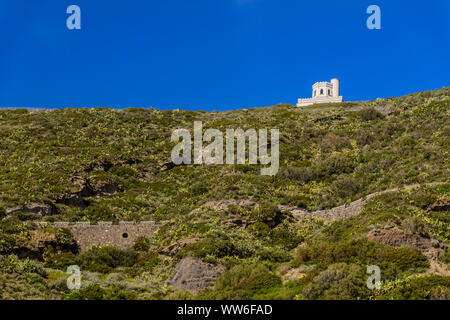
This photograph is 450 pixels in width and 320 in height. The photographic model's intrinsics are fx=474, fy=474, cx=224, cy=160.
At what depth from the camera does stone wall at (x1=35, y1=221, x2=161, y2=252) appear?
2919 centimetres

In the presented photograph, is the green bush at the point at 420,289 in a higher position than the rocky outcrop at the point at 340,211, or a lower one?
lower

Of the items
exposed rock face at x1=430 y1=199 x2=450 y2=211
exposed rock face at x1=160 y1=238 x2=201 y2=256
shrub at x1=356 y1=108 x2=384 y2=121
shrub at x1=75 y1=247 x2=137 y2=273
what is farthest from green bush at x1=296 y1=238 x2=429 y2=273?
shrub at x1=356 y1=108 x2=384 y2=121

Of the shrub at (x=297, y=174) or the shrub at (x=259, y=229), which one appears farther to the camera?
the shrub at (x=297, y=174)

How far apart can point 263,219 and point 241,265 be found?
6389 mm

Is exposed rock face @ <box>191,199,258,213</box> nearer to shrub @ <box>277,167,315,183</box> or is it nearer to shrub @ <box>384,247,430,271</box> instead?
shrub @ <box>277,167,315,183</box>

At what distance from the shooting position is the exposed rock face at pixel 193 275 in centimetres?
2155

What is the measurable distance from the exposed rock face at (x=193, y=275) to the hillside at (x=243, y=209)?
0.23 feet

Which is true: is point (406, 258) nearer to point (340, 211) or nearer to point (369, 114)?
point (340, 211)

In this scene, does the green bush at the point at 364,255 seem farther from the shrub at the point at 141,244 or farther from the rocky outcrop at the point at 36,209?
the rocky outcrop at the point at 36,209

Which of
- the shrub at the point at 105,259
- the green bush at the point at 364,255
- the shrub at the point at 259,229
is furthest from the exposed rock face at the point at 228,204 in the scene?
the green bush at the point at 364,255

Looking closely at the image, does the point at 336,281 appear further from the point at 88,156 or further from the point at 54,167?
the point at 88,156

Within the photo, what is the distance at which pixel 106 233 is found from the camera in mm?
29812
